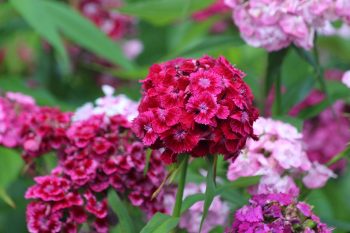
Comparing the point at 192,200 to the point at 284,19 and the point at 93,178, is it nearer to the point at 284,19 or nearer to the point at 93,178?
the point at 93,178

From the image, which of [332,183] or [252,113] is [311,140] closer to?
[332,183]

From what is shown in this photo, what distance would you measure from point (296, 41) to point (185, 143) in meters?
0.58

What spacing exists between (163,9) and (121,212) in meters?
0.91

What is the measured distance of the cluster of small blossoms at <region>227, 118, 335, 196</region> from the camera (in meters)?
1.80

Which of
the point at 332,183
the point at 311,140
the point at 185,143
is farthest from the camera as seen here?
the point at 332,183

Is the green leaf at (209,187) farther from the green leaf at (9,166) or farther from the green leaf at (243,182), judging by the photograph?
the green leaf at (9,166)

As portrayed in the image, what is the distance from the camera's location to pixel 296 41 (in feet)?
6.32

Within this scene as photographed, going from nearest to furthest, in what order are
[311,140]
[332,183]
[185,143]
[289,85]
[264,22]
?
[185,143], [264,22], [289,85], [311,140], [332,183]

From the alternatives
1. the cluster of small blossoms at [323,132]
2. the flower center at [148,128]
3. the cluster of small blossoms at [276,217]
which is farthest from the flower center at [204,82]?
the cluster of small blossoms at [323,132]

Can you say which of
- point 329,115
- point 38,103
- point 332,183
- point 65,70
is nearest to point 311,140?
point 329,115

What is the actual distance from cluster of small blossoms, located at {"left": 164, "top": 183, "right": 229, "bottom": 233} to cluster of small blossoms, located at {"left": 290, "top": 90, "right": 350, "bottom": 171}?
1.76 feet

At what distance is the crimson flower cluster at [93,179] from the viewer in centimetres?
170

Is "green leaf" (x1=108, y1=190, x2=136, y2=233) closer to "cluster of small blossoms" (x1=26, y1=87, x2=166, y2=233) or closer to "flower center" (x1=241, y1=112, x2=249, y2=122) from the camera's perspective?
"cluster of small blossoms" (x1=26, y1=87, x2=166, y2=233)

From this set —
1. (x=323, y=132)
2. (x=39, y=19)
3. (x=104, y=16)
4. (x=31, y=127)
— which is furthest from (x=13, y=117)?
(x=104, y=16)
